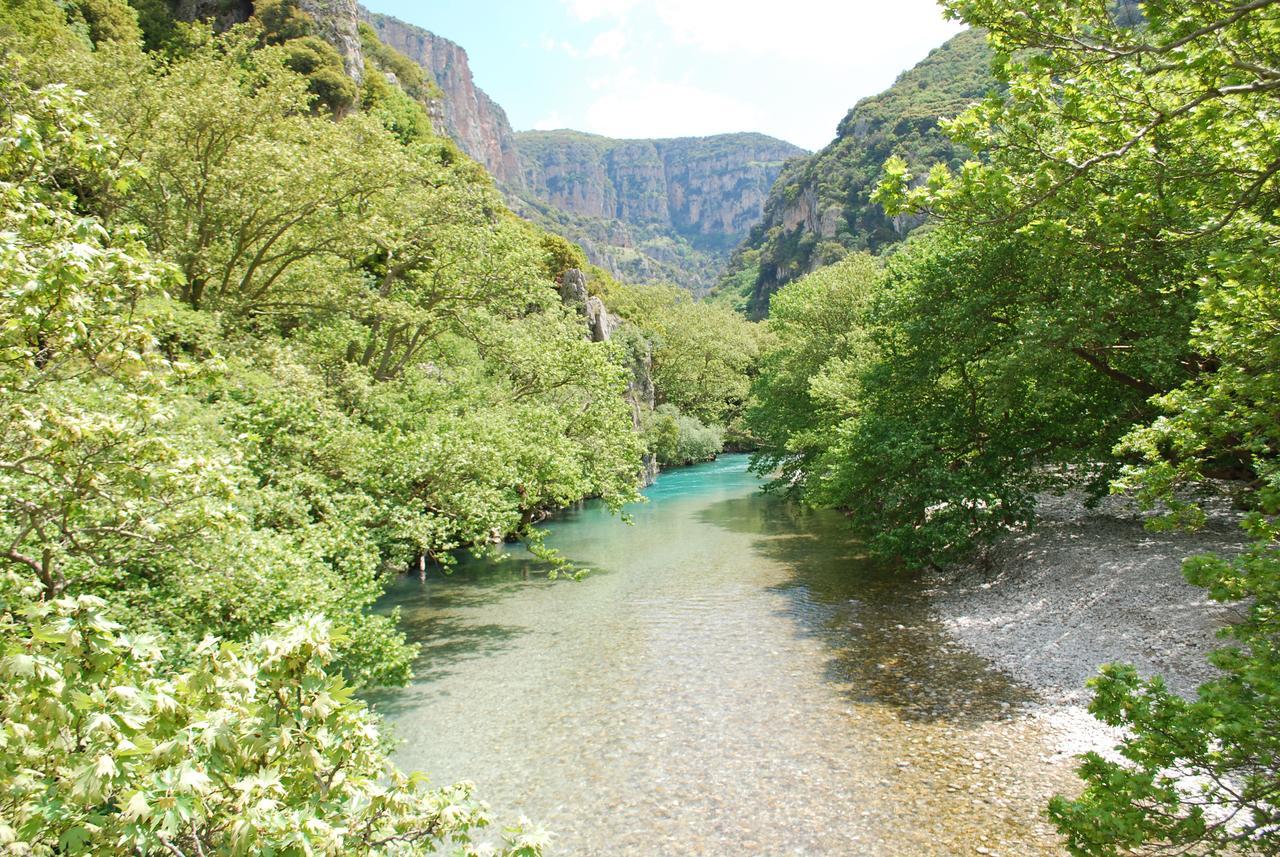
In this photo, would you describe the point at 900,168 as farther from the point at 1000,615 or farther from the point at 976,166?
the point at 1000,615

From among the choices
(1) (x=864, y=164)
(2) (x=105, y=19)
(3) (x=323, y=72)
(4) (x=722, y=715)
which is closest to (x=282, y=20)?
(3) (x=323, y=72)

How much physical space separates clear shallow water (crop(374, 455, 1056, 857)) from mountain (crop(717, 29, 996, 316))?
100291 mm

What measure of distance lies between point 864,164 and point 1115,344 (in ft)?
432

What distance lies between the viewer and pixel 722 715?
38.4 ft

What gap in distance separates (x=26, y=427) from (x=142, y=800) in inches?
115

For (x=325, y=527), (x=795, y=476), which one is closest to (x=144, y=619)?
(x=325, y=527)

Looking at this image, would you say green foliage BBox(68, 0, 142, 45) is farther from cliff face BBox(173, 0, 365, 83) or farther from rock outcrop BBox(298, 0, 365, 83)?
rock outcrop BBox(298, 0, 365, 83)

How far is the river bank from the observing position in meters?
10.5

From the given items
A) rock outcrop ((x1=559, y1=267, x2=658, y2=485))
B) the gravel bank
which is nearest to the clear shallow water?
the gravel bank

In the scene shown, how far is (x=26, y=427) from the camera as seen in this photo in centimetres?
432

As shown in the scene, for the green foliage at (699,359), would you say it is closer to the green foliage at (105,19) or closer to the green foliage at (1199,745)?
the green foliage at (105,19)

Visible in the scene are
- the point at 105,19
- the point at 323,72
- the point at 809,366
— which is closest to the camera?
the point at 105,19

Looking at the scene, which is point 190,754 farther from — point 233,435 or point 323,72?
point 323,72

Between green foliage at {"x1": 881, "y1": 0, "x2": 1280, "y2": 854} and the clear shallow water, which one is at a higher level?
green foliage at {"x1": 881, "y1": 0, "x2": 1280, "y2": 854}
